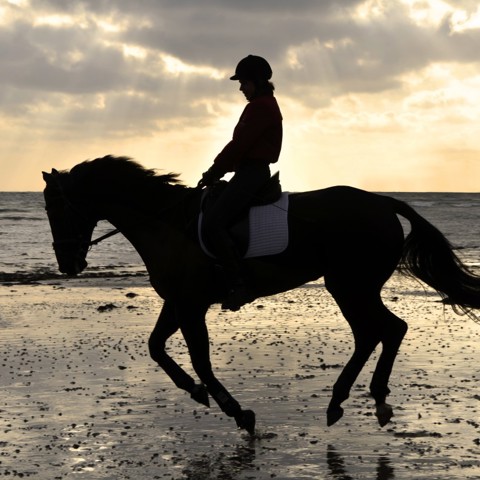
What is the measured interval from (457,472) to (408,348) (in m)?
5.71

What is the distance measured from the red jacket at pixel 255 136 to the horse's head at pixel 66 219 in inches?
55.7

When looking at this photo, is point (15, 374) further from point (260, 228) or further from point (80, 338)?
point (260, 228)

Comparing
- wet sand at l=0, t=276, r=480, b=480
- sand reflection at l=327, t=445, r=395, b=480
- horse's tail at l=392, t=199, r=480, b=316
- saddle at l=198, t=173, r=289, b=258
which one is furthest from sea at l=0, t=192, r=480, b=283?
sand reflection at l=327, t=445, r=395, b=480

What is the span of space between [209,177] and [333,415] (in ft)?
7.87

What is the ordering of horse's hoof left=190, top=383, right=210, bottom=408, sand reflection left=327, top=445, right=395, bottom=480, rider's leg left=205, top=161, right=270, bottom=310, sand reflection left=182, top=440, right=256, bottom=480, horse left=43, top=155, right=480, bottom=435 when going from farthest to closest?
horse's hoof left=190, top=383, right=210, bottom=408, horse left=43, top=155, right=480, bottom=435, rider's leg left=205, top=161, right=270, bottom=310, sand reflection left=182, top=440, right=256, bottom=480, sand reflection left=327, top=445, right=395, bottom=480

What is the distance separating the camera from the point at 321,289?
22797 millimetres

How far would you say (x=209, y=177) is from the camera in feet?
27.4

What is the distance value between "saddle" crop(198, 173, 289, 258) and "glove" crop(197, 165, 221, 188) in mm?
48

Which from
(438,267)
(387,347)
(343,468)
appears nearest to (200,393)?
(387,347)

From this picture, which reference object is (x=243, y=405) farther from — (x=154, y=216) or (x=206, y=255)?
(x=154, y=216)

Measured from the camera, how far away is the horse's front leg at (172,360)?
8.45 m

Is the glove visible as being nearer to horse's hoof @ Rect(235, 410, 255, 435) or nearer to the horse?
the horse

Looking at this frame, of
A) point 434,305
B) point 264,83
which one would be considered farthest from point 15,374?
point 434,305

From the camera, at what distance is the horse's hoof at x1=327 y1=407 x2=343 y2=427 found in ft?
26.1
